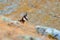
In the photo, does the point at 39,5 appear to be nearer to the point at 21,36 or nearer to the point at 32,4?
the point at 32,4

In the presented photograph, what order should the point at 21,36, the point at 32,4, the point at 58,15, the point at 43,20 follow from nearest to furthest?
the point at 21,36 → the point at 43,20 → the point at 58,15 → the point at 32,4

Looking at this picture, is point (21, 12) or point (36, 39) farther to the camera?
point (21, 12)

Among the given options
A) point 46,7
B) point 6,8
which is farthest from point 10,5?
point 46,7

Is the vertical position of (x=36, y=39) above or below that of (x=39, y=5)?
above

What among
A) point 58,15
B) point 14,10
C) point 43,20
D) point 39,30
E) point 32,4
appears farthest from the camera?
point 32,4

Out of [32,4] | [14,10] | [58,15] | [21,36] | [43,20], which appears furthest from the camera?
[32,4]

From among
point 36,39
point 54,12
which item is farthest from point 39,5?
point 36,39

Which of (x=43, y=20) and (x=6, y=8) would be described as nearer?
(x=43, y=20)

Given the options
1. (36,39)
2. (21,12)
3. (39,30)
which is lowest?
(21,12)

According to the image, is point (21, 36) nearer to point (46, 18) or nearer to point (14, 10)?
point (46, 18)
